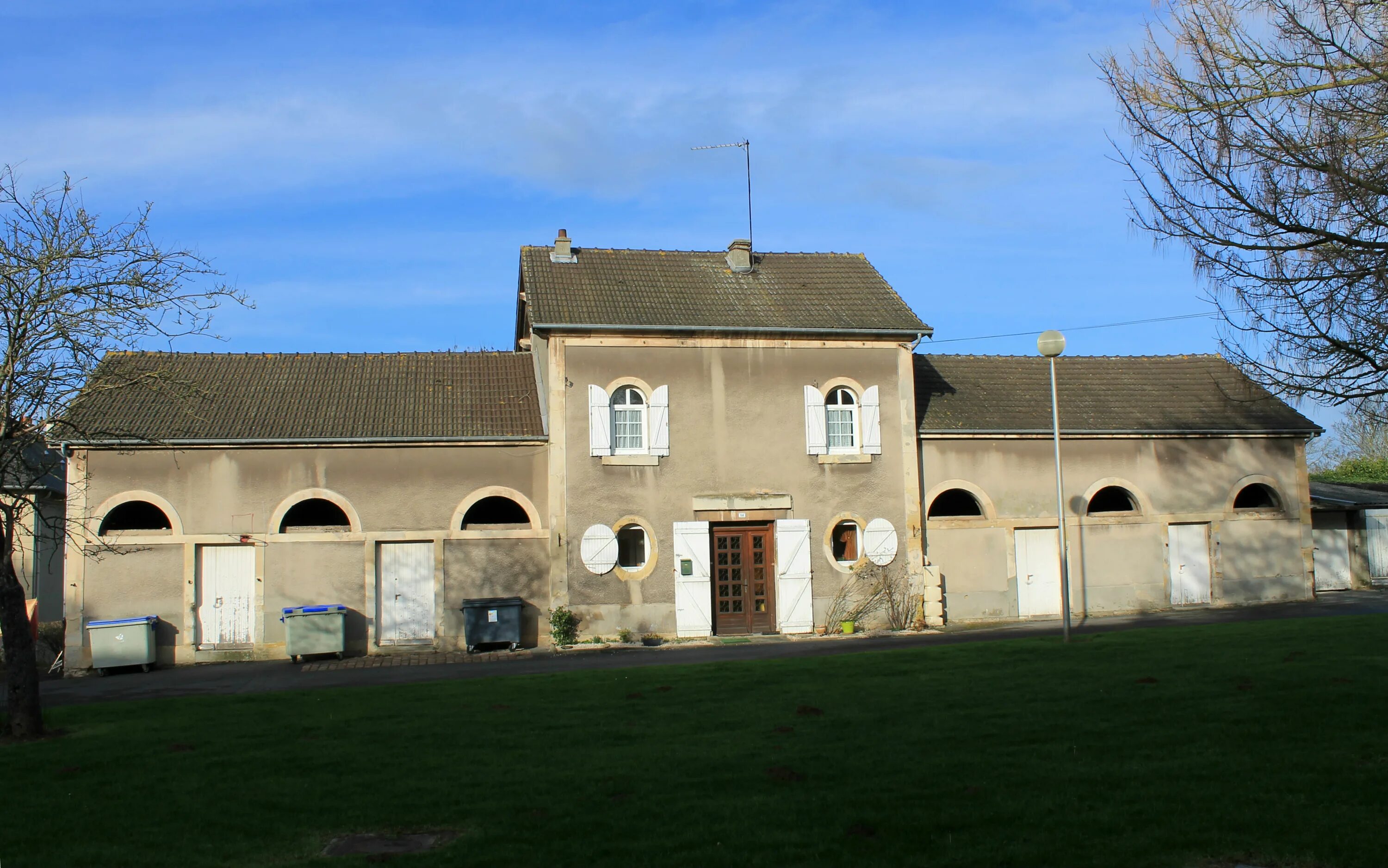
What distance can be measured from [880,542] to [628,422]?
5140mm

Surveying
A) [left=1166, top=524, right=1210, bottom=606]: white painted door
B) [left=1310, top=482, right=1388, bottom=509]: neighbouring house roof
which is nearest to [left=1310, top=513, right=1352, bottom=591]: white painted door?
[left=1310, top=482, right=1388, bottom=509]: neighbouring house roof

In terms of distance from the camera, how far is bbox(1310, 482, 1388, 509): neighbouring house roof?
24344 mm

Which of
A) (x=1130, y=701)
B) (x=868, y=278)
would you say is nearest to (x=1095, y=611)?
(x=868, y=278)

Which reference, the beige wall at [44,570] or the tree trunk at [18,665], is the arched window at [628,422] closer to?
the tree trunk at [18,665]

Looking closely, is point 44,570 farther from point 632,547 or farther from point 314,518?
point 632,547

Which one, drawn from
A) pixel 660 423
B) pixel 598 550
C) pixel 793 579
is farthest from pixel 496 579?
pixel 793 579

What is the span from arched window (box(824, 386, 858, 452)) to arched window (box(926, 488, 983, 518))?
7.71ft

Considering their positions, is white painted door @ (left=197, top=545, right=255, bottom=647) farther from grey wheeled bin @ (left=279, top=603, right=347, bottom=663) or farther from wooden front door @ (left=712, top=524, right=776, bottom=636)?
wooden front door @ (left=712, top=524, right=776, bottom=636)

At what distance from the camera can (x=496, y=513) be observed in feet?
68.0

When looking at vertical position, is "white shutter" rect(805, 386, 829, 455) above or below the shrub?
above

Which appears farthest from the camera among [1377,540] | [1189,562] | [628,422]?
[1377,540]

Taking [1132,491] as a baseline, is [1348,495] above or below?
below

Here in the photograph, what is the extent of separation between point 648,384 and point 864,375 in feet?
13.5

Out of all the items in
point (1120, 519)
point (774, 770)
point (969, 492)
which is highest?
point (969, 492)
